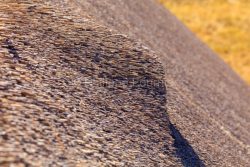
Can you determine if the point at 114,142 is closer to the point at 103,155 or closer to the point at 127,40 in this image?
the point at 103,155

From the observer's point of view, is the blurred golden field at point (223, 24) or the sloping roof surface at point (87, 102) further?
the blurred golden field at point (223, 24)

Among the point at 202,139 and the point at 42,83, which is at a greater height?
the point at 42,83

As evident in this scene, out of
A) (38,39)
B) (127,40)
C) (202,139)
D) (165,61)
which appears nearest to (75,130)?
(38,39)

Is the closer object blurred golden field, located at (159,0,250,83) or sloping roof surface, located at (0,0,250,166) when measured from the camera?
sloping roof surface, located at (0,0,250,166)

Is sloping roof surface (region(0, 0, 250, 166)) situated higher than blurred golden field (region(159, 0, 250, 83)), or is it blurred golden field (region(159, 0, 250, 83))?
sloping roof surface (region(0, 0, 250, 166))

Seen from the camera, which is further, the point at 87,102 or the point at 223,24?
the point at 223,24

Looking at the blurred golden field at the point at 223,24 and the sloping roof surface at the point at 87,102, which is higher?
the sloping roof surface at the point at 87,102

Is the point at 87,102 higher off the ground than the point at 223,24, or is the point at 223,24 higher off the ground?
the point at 87,102

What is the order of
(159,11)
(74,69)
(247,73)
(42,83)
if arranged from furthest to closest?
A: (247,73), (159,11), (74,69), (42,83)
